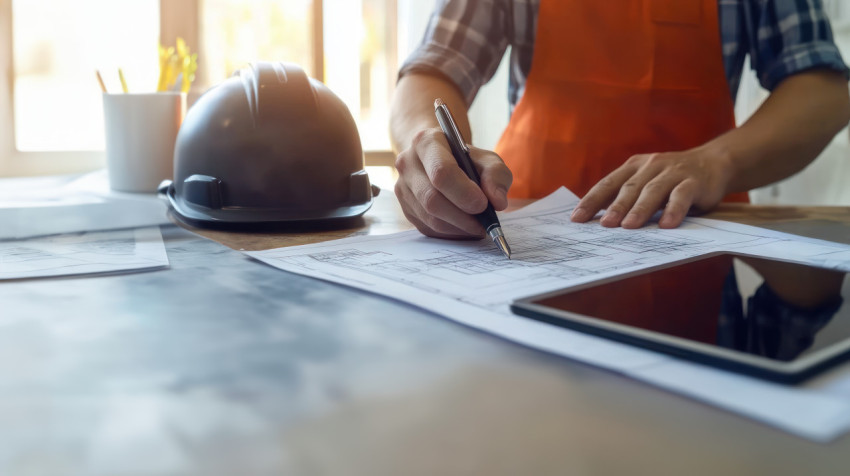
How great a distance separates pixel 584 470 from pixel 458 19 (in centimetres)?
103

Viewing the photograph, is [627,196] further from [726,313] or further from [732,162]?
[726,313]

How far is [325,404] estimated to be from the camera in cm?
25

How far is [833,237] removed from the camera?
2.06 feet

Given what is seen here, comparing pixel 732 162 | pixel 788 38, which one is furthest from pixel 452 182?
pixel 788 38

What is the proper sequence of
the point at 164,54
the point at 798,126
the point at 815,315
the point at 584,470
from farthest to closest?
1. the point at 164,54
2. the point at 798,126
3. the point at 815,315
4. the point at 584,470

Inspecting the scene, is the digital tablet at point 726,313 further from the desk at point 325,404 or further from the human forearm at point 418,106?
the human forearm at point 418,106

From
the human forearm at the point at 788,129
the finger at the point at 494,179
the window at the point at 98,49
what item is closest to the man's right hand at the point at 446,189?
the finger at the point at 494,179

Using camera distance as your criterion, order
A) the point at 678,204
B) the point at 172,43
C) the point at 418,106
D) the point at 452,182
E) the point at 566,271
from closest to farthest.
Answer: the point at 566,271
the point at 452,182
the point at 678,204
the point at 418,106
the point at 172,43

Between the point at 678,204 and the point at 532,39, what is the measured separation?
23.1 inches

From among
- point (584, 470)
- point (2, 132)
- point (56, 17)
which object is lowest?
point (584, 470)

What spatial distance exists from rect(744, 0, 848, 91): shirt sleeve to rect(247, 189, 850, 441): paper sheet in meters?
0.45

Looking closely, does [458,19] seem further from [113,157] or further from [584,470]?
[584,470]

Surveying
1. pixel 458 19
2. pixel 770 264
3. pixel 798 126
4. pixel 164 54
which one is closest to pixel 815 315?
pixel 770 264

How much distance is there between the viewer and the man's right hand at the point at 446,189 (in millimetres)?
574
